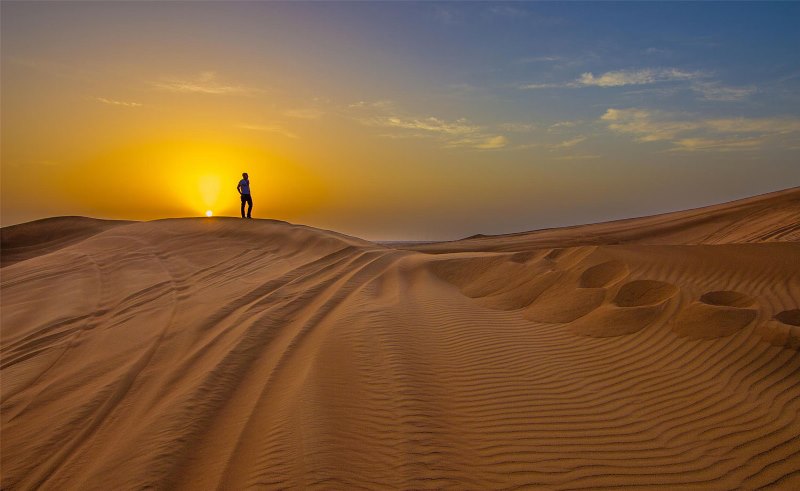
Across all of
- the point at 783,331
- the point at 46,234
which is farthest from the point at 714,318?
the point at 46,234

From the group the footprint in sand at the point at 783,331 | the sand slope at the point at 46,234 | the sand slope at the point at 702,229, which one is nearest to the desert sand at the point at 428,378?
the footprint in sand at the point at 783,331

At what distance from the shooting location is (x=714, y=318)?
5.64 m

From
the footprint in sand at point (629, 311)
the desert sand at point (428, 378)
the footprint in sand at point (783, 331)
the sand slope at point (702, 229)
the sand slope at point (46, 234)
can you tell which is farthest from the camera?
the sand slope at point (46, 234)

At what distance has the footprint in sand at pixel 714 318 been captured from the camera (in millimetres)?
5457

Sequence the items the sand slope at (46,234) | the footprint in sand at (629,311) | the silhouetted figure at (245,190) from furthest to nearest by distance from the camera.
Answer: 1. the sand slope at (46,234)
2. the silhouetted figure at (245,190)
3. the footprint in sand at (629,311)

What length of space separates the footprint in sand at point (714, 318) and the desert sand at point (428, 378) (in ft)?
0.09

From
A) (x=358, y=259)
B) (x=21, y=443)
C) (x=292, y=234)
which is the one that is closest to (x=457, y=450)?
(x=21, y=443)

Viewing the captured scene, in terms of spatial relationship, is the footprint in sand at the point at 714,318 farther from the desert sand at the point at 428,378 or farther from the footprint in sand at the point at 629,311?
the footprint in sand at the point at 629,311

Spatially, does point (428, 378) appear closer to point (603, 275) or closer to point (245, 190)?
point (603, 275)

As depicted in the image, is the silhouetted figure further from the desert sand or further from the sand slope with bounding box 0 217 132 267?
the desert sand

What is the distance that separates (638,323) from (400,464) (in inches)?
159

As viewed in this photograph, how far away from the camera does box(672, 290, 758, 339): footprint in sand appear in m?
5.46

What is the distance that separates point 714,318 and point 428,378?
3.50 metres

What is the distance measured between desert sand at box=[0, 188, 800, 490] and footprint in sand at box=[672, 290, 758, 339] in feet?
0.09
